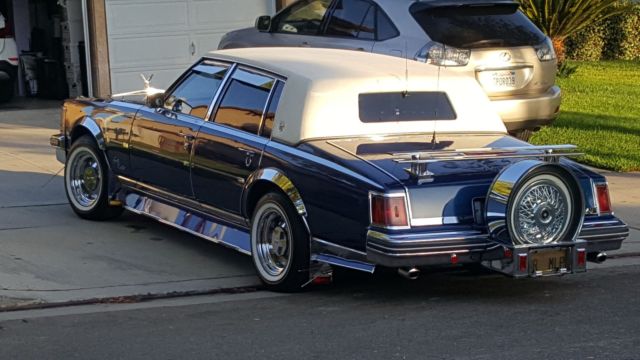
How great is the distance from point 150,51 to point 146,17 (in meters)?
0.49

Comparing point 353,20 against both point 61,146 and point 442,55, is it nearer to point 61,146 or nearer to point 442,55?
point 442,55

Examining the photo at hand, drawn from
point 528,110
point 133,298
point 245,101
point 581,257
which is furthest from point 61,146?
point 581,257

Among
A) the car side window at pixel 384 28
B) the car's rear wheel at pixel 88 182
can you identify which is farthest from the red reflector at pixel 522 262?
the car side window at pixel 384 28

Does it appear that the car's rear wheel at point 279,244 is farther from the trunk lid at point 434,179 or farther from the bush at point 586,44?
the bush at point 586,44

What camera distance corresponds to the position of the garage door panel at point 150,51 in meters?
15.8

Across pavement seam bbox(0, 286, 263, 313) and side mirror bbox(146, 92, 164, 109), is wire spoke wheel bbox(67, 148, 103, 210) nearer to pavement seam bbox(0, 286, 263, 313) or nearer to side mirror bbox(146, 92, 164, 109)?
side mirror bbox(146, 92, 164, 109)

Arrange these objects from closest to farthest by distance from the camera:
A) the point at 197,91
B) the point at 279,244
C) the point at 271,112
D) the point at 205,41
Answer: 1. the point at 279,244
2. the point at 271,112
3. the point at 197,91
4. the point at 205,41

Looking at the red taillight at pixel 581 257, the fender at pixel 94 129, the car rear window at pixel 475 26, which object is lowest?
the red taillight at pixel 581 257

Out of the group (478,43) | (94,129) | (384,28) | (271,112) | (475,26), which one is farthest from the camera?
(384,28)

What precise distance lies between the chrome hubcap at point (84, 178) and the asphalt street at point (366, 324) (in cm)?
258

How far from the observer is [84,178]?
991 centimetres

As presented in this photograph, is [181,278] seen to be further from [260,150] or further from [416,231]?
[416,231]

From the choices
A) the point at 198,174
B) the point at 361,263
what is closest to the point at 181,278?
the point at 198,174

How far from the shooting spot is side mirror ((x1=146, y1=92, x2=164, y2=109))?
9.17 meters
